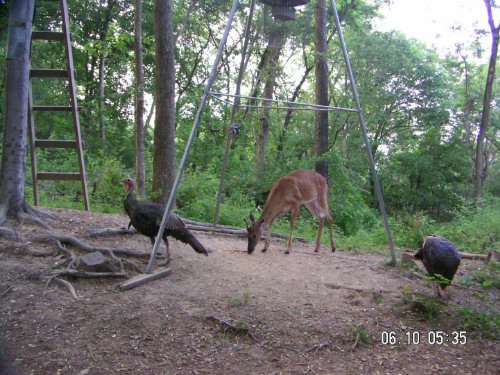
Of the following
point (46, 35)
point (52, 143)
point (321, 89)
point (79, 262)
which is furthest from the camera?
point (321, 89)

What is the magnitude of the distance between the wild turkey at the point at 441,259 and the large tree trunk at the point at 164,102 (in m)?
6.23

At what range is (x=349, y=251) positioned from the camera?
29.3ft

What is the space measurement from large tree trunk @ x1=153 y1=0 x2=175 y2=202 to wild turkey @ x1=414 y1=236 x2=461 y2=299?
6227 mm

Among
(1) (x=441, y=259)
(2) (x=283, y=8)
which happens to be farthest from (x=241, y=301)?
(2) (x=283, y=8)

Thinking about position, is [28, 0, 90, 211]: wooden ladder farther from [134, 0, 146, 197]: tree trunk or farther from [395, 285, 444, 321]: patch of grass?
[395, 285, 444, 321]: patch of grass

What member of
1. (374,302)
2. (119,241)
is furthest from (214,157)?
(374,302)

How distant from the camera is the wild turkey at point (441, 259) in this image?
516 cm

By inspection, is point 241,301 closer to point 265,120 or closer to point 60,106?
point 60,106

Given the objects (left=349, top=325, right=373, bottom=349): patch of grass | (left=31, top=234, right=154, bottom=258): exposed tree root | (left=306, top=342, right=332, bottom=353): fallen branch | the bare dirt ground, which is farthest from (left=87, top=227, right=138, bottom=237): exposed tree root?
(left=349, top=325, right=373, bottom=349): patch of grass

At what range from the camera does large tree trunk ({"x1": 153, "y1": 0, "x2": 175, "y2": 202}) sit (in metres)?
10.1

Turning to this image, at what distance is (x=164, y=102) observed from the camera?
398 inches

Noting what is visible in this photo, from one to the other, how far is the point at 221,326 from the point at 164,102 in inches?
266

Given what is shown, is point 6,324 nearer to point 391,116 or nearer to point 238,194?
point 238,194

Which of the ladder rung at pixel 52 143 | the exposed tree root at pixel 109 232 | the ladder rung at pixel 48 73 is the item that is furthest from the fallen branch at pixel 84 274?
the ladder rung at pixel 48 73
